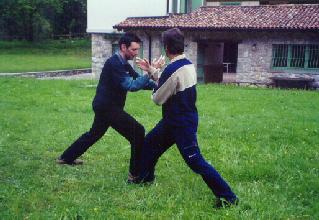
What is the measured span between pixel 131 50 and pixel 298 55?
1872cm

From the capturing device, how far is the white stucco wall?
2906 cm

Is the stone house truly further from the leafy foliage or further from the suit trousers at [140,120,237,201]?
the leafy foliage

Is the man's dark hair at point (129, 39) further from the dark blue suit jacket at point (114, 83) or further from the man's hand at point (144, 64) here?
the man's hand at point (144, 64)

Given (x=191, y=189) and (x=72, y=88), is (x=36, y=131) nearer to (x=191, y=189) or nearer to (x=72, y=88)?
(x=191, y=189)

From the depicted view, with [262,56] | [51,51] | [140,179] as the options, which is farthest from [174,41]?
[51,51]

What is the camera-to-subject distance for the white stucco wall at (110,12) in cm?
2906

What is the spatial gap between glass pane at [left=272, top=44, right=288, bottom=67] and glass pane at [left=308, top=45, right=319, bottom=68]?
1.17 m

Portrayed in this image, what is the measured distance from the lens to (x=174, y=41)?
5.23 metres

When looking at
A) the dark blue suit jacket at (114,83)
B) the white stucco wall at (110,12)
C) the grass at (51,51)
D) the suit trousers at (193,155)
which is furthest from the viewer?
the grass at (51,51)

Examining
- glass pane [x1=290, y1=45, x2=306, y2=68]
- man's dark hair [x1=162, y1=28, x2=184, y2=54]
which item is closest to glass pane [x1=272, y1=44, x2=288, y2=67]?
glass pane [x1=290, y1=45, x2=306, y2=68]

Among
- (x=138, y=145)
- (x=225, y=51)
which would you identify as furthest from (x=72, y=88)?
(x=225, y=51)

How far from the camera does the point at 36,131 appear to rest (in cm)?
960

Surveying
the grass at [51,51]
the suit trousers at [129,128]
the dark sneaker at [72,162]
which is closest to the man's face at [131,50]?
the suit trousers at [129,128]

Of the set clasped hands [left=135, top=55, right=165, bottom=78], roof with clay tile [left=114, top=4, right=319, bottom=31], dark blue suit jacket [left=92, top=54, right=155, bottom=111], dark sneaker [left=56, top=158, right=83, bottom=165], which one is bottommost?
dark sneaker [left=56, top=158, right=83, bottom=165]
